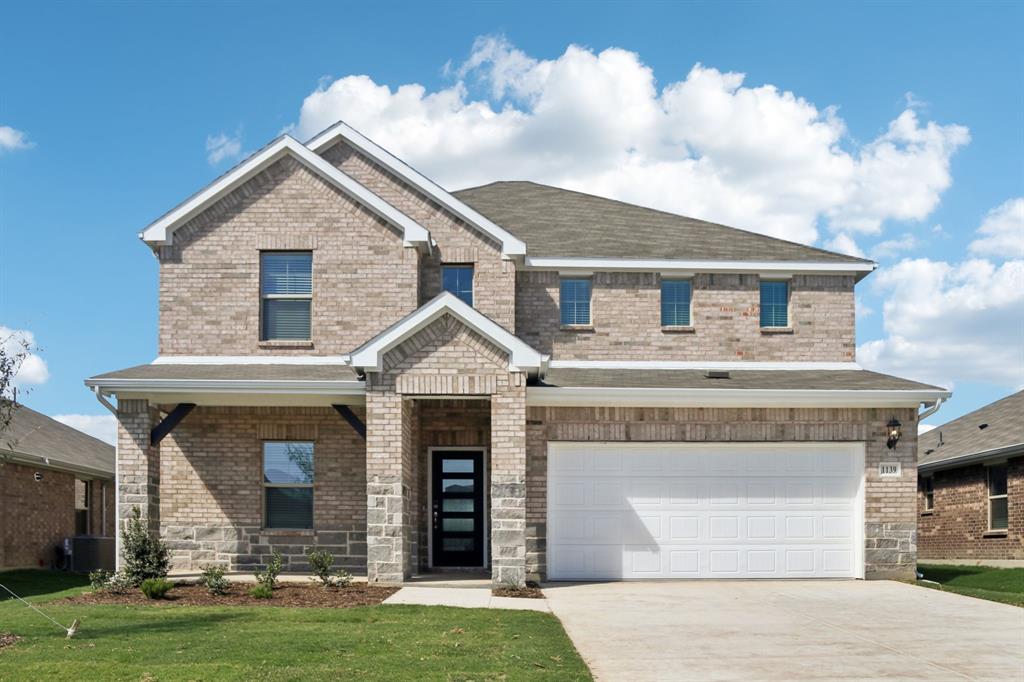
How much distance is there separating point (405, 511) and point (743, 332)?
309 inches

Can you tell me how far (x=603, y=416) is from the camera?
18.3m

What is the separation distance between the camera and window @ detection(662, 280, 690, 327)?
20891 mm

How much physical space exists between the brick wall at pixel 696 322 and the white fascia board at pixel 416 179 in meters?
0.98

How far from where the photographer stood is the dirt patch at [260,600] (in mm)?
14516

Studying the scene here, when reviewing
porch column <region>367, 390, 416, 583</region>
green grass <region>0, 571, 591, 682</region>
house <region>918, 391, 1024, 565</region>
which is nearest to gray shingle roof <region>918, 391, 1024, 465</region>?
house <region>918, 391, 1024, 565</region>

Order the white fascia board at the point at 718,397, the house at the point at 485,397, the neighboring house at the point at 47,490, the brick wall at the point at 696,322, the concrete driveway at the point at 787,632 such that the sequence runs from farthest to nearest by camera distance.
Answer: the neighboring house at the point at 47,490
the brick wall at the point at 696,322
the white fascia board at the point at 718,397
the house at the point at 485,397
the concrete driveway at the point at 787,632

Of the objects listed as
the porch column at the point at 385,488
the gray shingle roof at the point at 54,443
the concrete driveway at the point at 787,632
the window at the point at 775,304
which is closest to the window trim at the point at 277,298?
the porch column at the point at 385,488

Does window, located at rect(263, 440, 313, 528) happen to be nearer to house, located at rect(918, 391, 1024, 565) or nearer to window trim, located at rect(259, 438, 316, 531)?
window trim, located at rect(259, 438, 316, 531)

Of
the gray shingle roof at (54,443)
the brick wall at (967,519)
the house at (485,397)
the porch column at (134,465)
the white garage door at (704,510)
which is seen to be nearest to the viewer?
the house at (485,397)

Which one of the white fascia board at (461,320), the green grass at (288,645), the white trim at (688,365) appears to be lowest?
the green grass at (288,645)

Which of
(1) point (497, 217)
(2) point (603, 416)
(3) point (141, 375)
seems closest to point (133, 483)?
(3) point (141, 375)

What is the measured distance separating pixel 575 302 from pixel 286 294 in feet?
18.3

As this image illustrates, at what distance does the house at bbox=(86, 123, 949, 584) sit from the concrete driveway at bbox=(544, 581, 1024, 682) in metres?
1.32

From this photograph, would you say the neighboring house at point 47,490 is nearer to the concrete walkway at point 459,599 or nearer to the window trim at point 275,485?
the window trim at point 275,485
